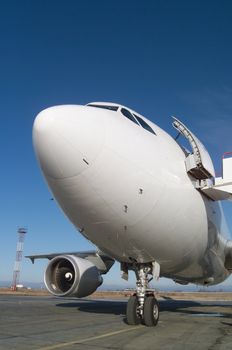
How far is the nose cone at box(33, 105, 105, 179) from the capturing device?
26.2 ft

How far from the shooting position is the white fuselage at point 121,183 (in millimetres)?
8133

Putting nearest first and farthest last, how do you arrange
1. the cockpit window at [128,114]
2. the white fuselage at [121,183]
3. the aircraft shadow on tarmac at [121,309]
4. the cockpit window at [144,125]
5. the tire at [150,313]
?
the white fuselage at [121,183] → the cockpit window at [128,114] → the tire at [150,313] → the cockpit window at [144,125] → the aircraft shadow on tarmac at [121,309]

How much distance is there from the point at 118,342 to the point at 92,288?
20.2 ft

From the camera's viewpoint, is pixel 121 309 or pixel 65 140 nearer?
pixel 65 140

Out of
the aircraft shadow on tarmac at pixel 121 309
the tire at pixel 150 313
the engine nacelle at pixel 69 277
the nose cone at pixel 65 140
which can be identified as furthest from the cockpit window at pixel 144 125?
the aircraft shadow on tarmac at pixel 121 309

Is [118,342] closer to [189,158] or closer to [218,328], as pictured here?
[218,328]

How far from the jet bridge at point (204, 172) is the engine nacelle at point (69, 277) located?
15.9ft

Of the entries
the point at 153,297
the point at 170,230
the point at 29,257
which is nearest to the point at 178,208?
the point at 170,230

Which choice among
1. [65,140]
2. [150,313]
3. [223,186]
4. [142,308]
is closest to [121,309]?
[142,308]

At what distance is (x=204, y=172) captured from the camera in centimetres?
1067

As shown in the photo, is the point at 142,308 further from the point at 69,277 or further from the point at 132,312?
the point at 69,277

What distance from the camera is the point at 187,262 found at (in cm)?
1198

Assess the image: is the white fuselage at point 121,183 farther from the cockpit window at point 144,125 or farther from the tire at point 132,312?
the tire at point 132,312

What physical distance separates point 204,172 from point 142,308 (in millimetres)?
3817
